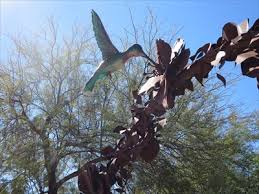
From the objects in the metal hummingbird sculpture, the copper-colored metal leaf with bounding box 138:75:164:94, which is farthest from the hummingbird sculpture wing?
the copper-colored metal leaf with bounding box 138:75:164:94

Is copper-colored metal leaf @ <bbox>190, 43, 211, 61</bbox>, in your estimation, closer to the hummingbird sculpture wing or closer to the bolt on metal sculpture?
the bolt on metal sculpture

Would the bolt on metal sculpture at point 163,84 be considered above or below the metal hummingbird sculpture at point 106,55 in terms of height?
below

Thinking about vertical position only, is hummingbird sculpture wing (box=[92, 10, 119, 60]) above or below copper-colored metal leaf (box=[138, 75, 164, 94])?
above

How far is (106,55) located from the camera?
110 centimetres

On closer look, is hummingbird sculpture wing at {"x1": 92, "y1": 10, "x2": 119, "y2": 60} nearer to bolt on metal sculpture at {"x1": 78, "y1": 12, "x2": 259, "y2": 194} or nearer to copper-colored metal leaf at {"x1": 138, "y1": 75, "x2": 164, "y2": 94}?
bolt on metal sculpture at {"x1": 78, "y1": 12, "x2": 259, "y2": 194}

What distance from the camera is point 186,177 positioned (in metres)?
10.1

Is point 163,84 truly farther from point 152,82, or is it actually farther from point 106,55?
point 106,55

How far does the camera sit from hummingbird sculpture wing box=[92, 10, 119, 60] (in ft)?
3.62

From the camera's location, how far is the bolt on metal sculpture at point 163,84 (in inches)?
40.2

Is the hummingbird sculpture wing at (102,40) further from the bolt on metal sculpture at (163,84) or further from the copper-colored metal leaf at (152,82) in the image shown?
the copper-colored metal leaf at (152,82)

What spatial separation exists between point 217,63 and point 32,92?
9705 millimetres

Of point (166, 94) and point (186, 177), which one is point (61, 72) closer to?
point (186, 177)

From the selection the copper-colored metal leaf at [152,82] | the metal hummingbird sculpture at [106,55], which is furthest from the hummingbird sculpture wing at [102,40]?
the copper-colored metal leaf at [152,82]

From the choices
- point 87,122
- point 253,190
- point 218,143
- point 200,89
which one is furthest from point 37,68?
point 253,190
